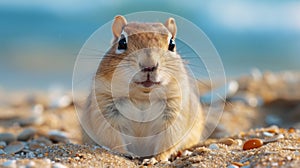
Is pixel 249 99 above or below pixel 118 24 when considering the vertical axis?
below

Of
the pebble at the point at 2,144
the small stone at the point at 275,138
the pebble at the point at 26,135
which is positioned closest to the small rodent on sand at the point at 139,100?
the small stone at the point at 275,138

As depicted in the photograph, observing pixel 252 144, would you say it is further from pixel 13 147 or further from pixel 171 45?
pixel 13 147

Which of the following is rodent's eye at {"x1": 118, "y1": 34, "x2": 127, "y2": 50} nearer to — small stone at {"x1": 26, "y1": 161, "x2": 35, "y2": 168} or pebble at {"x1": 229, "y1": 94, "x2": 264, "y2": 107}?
small stone at {"x1": 26, "y1": 161, "x2": 35, "y2": 168}

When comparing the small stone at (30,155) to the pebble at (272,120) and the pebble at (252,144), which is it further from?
the pebble at (272,120)

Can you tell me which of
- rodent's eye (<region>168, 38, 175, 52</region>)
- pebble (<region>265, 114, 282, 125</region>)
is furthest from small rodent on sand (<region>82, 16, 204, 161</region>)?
pebble (<region>265, 114, 282, 125</region>)

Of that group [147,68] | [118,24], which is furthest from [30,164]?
[118,24]
